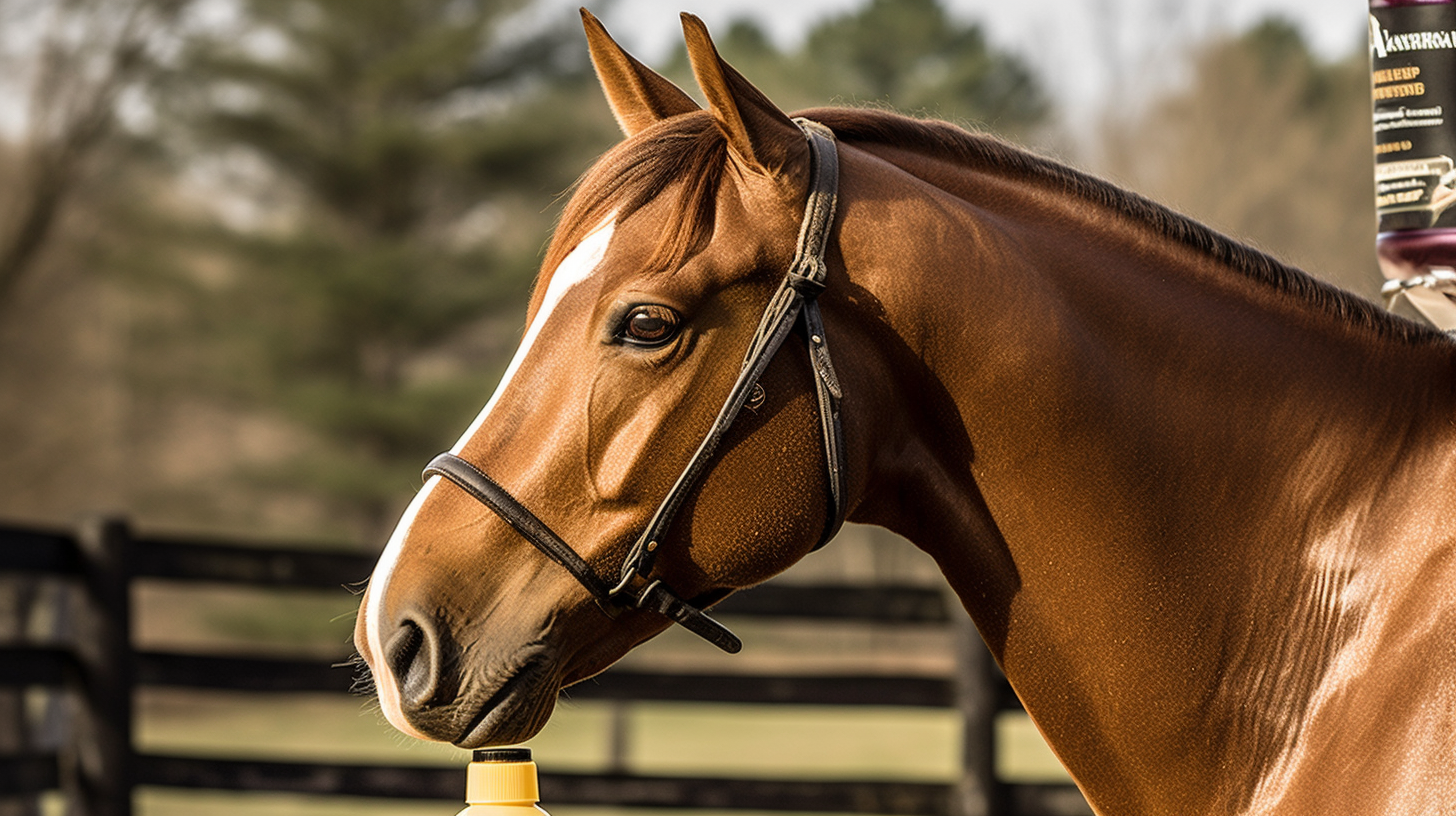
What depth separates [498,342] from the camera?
2455 cm

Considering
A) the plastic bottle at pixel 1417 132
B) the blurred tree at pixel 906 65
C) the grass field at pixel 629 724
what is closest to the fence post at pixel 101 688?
the grass field at pixel 629 724

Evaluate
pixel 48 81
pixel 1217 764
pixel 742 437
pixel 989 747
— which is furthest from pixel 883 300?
pixel 48 81

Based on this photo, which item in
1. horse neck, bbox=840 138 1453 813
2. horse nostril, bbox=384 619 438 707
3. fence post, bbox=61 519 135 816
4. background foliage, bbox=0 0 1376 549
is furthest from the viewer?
background foliage, bbox=0 0 1376 549

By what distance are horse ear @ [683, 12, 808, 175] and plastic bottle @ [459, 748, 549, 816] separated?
80cm

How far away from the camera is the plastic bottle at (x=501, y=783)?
158 cm

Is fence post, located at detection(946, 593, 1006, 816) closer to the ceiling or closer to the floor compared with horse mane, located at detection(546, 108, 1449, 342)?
closer to the floor

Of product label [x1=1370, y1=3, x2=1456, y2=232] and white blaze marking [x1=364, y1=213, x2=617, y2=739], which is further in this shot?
product label [x1=1370, y1=3, x2=1456, y2=232]

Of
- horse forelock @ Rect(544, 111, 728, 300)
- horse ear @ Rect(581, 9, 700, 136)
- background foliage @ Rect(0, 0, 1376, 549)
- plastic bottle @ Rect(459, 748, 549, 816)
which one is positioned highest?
background foliage @ Rect(0, 0, 1376, 549)

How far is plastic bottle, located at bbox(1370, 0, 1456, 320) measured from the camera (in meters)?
1.84

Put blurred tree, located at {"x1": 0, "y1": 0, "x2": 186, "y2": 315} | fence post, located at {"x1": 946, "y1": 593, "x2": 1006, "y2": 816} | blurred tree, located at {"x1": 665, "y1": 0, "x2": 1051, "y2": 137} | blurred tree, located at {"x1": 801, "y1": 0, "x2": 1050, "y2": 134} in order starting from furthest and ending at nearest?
blurred tree, located at {"x1": 801, "y1": 0, "x2": 1050, "y2": 134} → blurred tree, located at {"x1": 665, "y1": 0, "x2": 1051, "y2": 137} → blurred tree, located at {"x1": 0, "y1": 0, "x2": 186, "y2": 315} → fence post, located at {"x1": 946, "y1": 593, "x2": 1006, "y2": 816}

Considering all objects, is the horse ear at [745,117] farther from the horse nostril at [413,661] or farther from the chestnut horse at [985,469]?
the horse nostril at [413,661]

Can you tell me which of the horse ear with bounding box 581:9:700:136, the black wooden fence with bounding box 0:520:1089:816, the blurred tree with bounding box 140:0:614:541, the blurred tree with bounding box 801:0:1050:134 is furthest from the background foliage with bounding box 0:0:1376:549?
the horse ear with bounding box 581:9:700:136

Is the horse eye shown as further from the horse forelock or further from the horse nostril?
the horse nostril

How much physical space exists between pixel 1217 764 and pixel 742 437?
28.5 inches
